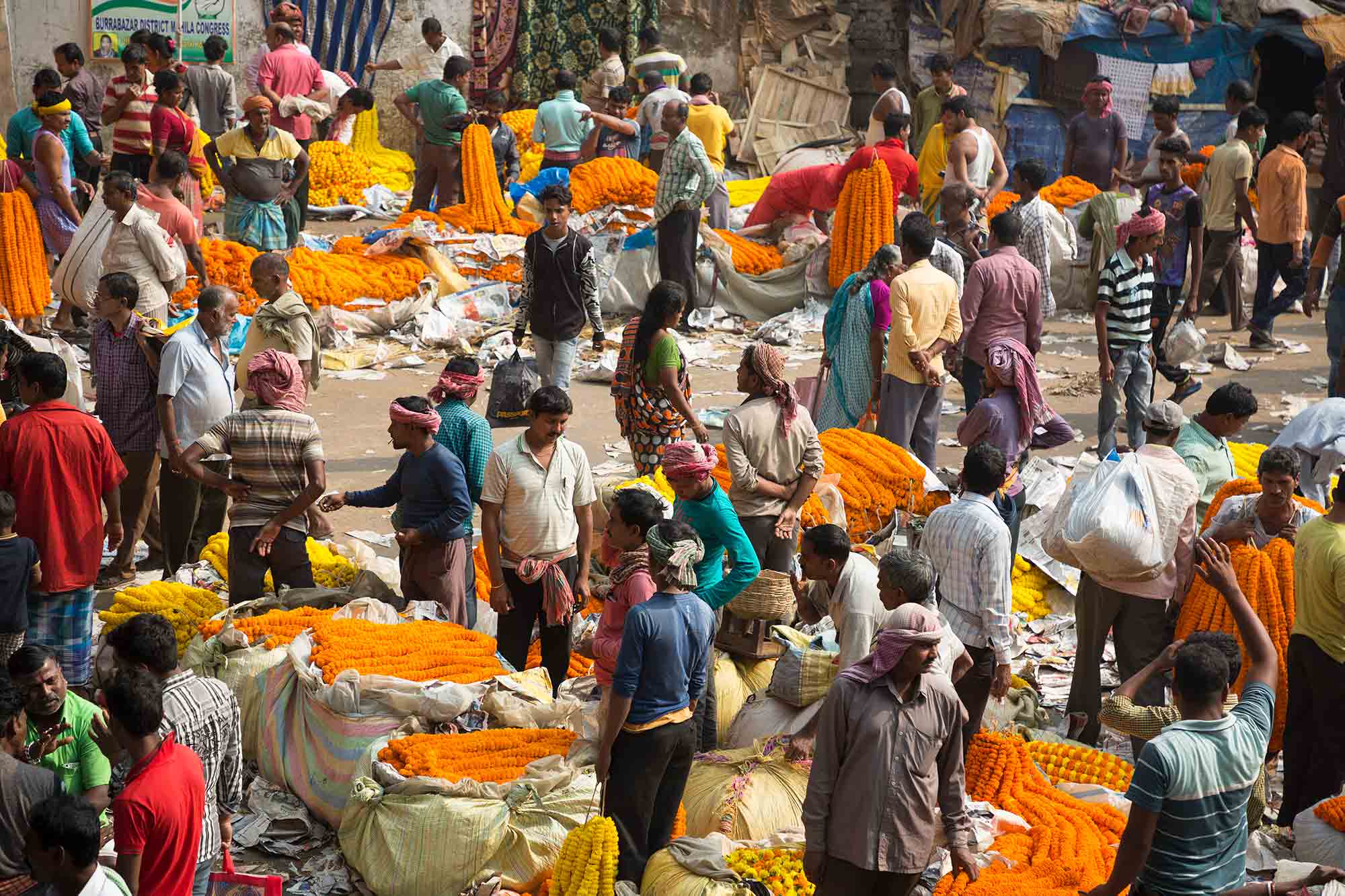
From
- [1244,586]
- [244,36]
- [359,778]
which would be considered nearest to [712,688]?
[359,778]

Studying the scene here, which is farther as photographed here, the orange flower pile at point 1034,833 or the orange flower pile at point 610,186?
the orange flower pile at point 610,186

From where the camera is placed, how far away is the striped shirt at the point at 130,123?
12523 millimetres

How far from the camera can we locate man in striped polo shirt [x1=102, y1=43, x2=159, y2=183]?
40.9 ft

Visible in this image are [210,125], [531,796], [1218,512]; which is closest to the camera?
[531,796]

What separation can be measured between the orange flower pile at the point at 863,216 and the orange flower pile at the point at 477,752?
23.2ft

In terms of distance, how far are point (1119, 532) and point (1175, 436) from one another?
86 centimetres

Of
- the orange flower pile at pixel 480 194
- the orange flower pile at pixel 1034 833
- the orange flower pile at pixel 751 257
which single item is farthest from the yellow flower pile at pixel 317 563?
the orange flower pile at pixel 480 194

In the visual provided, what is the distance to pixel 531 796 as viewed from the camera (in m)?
5.45

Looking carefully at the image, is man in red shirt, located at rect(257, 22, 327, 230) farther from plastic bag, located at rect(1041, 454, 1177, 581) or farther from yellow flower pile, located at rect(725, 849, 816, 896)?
yellow flower pile, located at rect(725, 849, 816, 896)

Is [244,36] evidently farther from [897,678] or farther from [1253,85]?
[897,678]

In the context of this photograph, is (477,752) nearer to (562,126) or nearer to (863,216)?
(863,216)

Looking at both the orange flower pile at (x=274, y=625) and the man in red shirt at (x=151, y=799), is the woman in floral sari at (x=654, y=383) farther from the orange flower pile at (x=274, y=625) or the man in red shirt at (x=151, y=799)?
the man in red shirt at (x=151, y=799)

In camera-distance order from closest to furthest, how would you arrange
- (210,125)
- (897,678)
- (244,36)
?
(897,678) < (210,125) < (244,36)

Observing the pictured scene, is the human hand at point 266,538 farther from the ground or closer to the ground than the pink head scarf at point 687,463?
closer to the ground
